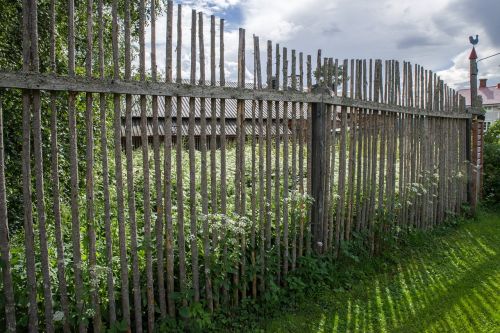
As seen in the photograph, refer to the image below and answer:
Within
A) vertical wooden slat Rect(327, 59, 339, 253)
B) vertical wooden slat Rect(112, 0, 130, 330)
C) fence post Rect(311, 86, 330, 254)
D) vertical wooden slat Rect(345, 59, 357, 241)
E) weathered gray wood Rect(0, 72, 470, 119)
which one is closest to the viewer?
weathered gray wood Rect(0, 72, 470, 119)

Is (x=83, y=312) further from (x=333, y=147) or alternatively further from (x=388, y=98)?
(x=388, y=98)

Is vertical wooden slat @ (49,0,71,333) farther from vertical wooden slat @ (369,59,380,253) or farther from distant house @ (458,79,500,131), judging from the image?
distant house @ (458,79,500,131)

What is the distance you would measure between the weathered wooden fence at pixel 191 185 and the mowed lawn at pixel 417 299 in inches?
19.0

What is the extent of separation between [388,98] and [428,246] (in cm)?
230

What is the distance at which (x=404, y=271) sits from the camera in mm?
5051

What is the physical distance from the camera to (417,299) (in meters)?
4.34

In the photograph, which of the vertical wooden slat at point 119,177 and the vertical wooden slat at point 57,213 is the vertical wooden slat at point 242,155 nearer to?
the vertical wooden slat at point 119,177

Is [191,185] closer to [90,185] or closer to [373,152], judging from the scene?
[90,185]

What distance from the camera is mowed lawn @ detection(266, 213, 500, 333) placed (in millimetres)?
3779

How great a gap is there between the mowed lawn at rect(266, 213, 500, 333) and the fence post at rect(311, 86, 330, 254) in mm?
696

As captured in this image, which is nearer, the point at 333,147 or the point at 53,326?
the point at 53,326

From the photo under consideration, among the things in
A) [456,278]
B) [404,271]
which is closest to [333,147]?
[404,271]

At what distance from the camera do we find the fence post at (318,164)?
179 inches

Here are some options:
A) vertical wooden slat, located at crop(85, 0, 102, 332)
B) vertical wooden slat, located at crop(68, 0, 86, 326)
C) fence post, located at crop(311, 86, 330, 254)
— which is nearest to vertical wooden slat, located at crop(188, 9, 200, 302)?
vertical wooden slat, located at crop(85, 0, 102, 332)
